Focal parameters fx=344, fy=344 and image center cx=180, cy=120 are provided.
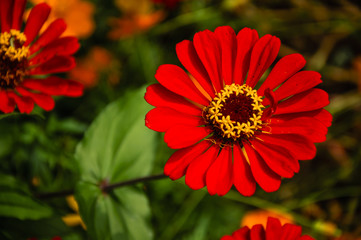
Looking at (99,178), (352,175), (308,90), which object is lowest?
(99,178)

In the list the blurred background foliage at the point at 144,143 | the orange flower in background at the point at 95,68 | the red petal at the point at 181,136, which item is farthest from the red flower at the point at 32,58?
the orange flower in background at the point at 95,68

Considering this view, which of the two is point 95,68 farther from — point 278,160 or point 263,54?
point 278,160

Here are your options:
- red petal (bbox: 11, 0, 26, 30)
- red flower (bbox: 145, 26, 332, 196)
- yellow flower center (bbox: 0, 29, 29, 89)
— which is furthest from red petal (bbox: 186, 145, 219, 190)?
red petal (bbox: 11, 0, 26, 30)

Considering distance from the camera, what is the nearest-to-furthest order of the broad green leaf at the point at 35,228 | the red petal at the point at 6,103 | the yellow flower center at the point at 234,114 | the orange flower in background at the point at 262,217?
1. the red petal at the point at 6,103
2. the yellow flower center at the point at 234,114
3. the broad green leaf at the point at 35,228
4. the orange flower in background at the point at 262,217

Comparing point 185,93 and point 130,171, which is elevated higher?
point 185,93

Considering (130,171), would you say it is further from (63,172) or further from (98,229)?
(63,172)

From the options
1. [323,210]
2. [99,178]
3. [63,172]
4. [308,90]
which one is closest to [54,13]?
[63,172]

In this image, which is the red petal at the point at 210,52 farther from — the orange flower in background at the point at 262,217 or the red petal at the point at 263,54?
the orange flower in background at the point at 262,217
